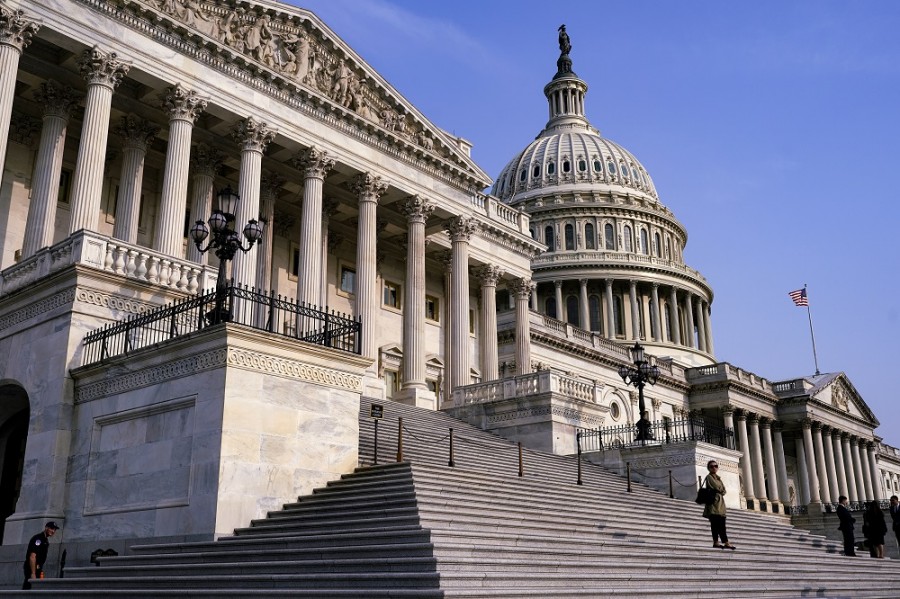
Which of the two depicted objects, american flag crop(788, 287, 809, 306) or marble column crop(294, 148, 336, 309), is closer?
marble column crop(294, 148, 336, 309)

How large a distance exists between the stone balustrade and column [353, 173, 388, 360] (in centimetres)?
1321

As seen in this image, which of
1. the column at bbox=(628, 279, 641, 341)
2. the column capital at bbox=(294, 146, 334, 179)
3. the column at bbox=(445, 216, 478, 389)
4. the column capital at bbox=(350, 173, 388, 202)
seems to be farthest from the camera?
the column at bbox=(628, 279, 641, 341)

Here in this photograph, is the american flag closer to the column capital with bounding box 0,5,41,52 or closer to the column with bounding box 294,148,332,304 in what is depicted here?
the column with bounding box 294,148,332,304

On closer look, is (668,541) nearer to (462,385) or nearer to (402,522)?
(402,522)

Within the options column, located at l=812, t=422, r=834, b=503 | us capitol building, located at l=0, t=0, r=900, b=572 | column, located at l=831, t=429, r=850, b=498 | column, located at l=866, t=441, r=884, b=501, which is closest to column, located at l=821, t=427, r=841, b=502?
column, located at l=812, t=422, r=834, b=503

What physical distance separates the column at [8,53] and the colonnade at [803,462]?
6409 cm

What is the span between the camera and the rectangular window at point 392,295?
152ft

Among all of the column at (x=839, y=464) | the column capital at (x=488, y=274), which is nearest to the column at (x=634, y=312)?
the column at (x=839, y=464)

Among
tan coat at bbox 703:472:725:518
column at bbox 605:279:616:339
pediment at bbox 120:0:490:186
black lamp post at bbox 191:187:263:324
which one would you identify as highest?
column at bbox 605:279:616:339

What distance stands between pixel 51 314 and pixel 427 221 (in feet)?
80.3

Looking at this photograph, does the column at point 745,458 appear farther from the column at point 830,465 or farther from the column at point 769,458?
the column at point 830,465

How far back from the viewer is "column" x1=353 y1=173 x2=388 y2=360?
37.2 metres

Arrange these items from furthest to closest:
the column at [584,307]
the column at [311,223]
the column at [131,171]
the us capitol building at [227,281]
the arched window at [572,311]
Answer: the arched window at [572,311] < the column at [584,307] < the column at [311,223] < the column at [131,171] < the us capitol building at [227,281]

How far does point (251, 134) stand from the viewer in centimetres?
3412
